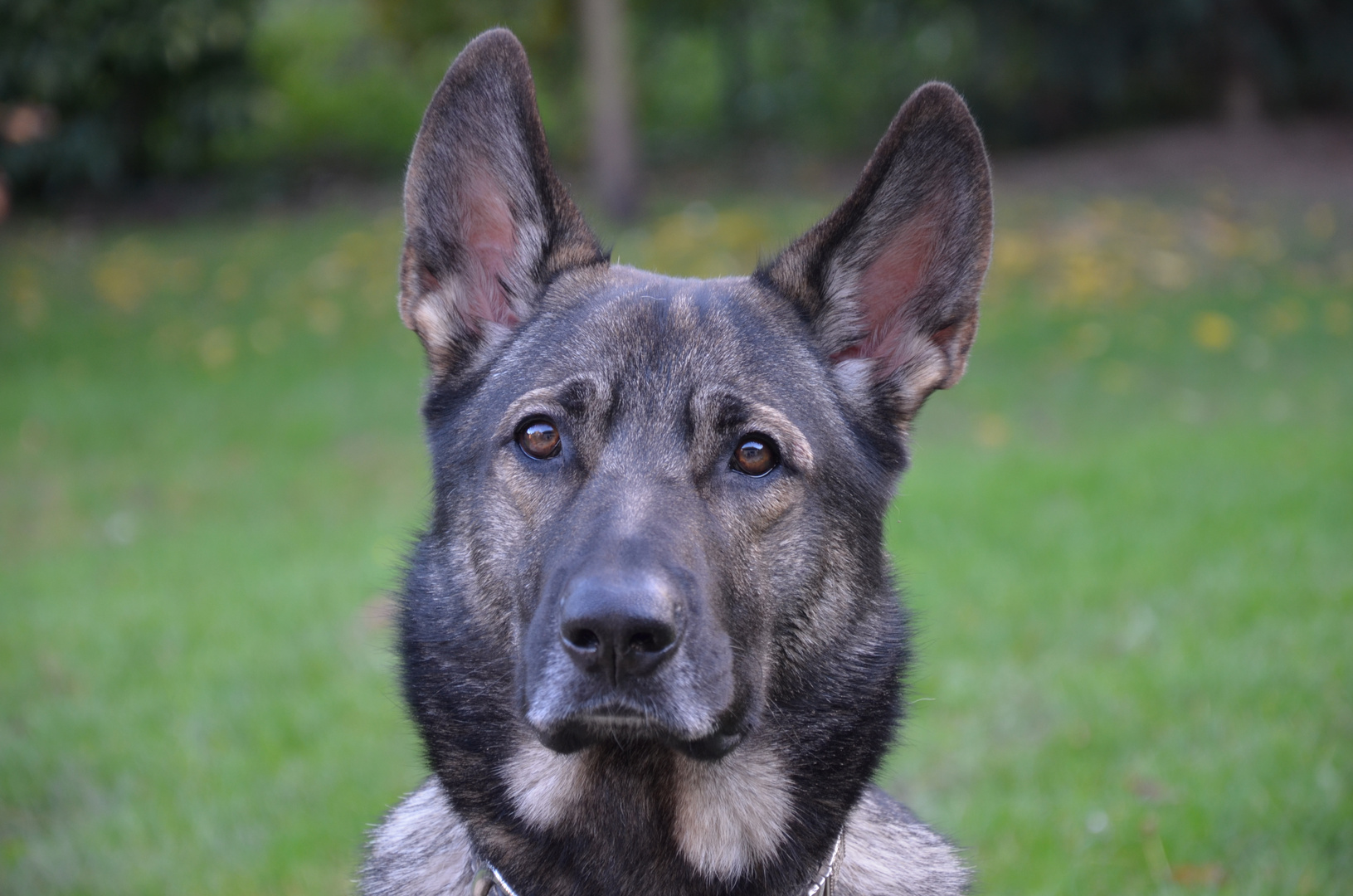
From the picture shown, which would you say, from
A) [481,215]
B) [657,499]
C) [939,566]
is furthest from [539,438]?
[939,566]

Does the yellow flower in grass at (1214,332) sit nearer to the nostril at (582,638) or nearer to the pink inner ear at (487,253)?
the pink inner ear at (487,253)

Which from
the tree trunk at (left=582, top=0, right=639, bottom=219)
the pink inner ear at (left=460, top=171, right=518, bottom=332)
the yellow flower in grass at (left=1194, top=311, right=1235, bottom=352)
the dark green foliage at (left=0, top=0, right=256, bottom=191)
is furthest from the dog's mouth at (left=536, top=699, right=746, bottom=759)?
the dark green foliage at (left=0, top=0, right=256, bottom=191)

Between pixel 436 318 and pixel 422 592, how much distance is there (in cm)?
80

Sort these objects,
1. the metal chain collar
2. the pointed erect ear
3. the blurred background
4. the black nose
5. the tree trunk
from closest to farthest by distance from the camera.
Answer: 1. the black nose
2. the metal chain collar
3. the pointed erect ear
4. the blurred background
5. the tree trunk

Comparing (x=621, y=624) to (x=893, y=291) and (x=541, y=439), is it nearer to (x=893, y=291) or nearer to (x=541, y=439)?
(x=541, y=439)

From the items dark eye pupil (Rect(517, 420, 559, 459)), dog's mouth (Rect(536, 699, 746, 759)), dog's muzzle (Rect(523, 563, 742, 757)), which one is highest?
dark eye pupil (Rect(517, 420, 559, 459))

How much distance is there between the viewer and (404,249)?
3430 millimetres

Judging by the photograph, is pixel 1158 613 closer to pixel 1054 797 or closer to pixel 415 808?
pixel 1054 797

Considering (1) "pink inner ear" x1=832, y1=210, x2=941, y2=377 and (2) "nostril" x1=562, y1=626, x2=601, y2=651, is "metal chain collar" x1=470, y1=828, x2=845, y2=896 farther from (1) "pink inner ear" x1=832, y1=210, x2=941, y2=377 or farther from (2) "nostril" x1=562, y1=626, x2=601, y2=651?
(1) "pink inner ear" x1=832, y1=210, x2=941, y2=377

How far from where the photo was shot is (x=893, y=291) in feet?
11.4

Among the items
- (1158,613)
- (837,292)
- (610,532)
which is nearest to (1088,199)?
(1158,613)

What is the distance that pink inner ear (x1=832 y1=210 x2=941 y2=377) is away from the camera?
3.40 meters

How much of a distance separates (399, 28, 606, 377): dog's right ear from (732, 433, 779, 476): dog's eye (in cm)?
85

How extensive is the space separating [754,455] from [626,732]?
79cm
